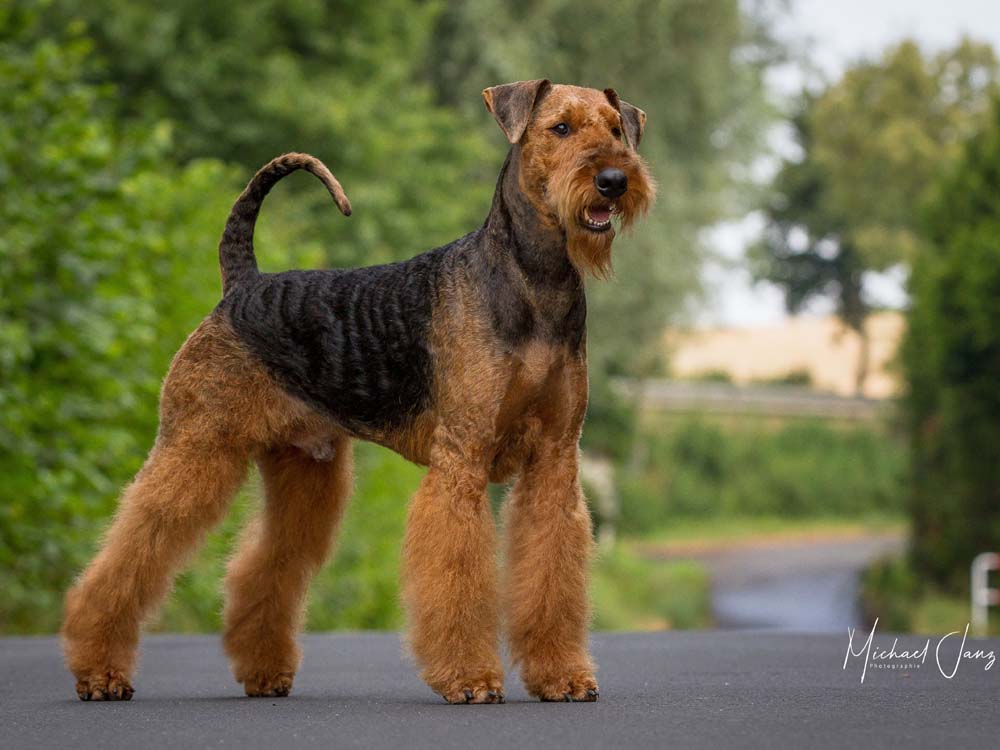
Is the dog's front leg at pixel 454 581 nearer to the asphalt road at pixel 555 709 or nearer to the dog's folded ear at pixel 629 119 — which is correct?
the asphalt road at pixel 555 709

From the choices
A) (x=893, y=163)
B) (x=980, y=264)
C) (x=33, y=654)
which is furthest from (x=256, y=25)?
(x=893, y=163)

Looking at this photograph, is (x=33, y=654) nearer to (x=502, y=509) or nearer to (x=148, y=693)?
(x=148, y=693)

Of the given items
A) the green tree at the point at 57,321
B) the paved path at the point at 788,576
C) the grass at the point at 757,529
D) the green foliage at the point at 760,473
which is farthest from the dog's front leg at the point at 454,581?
the green foliage at the point at 760,473

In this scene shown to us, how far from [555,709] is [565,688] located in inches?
9.5

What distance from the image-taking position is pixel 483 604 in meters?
4.62

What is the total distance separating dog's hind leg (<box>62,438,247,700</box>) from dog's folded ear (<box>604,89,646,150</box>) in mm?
1717

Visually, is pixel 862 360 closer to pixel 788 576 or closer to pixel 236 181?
pixel 788 576

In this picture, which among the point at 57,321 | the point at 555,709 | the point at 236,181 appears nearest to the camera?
the point at 555,709

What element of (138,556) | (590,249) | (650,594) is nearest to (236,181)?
(650,594)

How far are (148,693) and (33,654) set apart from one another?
1881mm

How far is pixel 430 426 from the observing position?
4.90 metres

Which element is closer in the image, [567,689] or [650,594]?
[567,689]

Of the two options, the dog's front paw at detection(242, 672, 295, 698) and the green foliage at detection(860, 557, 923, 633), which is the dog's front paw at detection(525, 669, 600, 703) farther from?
the green foliage at detection(860, 557, 923, 633)
